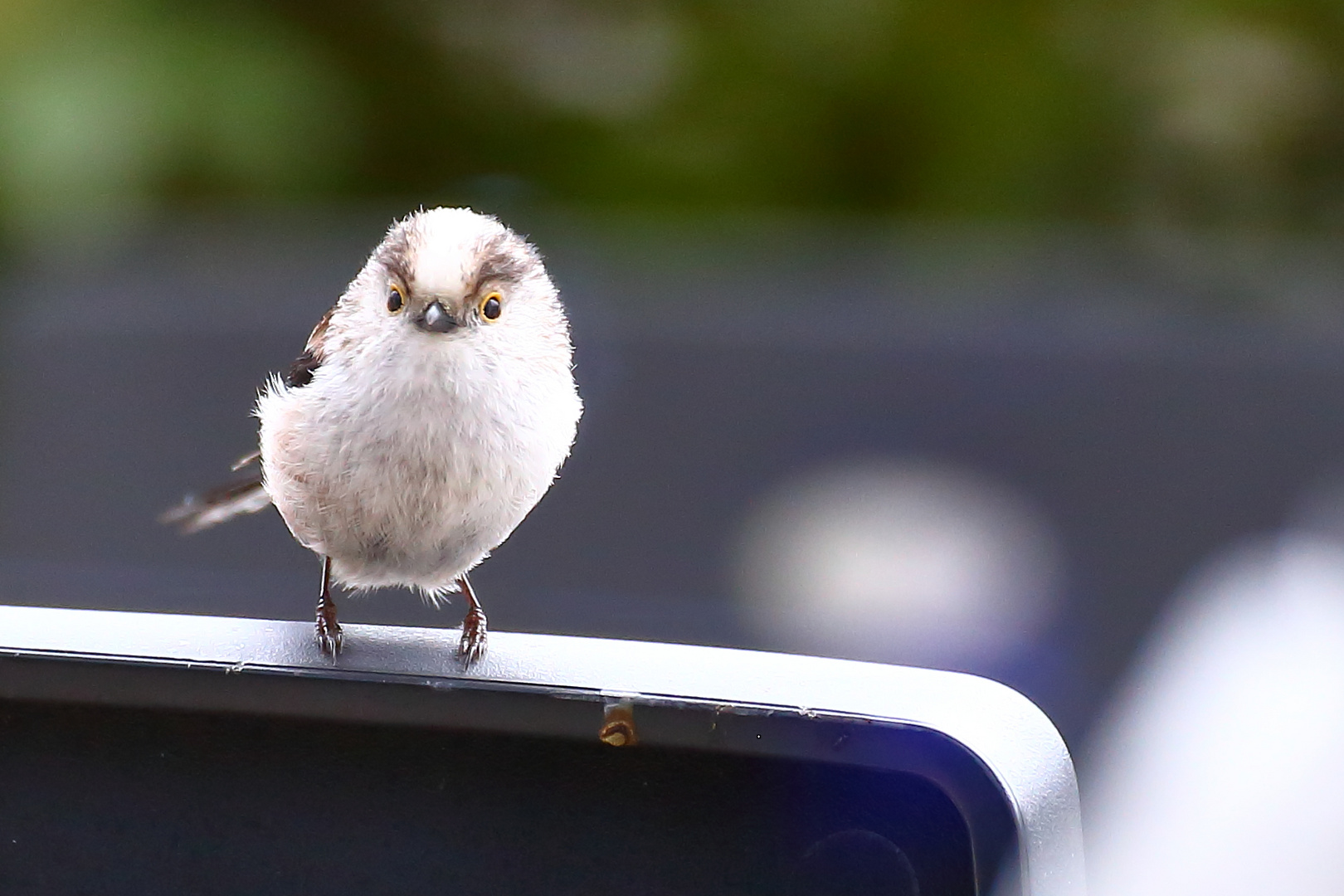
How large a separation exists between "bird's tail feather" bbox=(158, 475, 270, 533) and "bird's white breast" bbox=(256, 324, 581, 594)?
0.27m

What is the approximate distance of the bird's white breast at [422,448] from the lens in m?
1.09

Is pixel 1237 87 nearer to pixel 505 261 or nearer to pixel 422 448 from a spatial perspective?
pixel 505 261

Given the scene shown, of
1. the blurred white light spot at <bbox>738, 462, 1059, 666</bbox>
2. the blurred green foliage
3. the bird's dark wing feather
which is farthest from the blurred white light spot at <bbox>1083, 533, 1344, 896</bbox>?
the bird's dark wing feather

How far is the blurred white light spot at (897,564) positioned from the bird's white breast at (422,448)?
129 centimetres

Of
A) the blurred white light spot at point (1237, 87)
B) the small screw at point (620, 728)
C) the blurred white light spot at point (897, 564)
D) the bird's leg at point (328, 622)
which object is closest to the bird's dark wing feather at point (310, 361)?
the bird's leg at point (328, 622)

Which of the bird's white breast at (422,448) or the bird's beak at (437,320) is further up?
the bird's beak at (437,320)

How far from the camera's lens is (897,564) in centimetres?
254

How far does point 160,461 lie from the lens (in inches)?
100

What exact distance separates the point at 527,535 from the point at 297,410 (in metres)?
1.39

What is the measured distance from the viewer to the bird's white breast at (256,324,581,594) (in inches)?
43.1

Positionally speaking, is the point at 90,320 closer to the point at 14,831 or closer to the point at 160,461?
the point at 160,461

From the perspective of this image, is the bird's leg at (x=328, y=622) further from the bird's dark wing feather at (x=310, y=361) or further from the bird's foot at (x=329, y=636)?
the bird's dark wing feather at (x=310, y=361)

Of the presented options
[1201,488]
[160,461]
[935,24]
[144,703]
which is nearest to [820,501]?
[1201,488]

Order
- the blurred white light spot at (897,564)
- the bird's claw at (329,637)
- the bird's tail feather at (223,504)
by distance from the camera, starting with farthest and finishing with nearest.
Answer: the blurred white light spot at (897,564)
the bird's tail feather at (223,504)
the bird's claw at (329,637)
